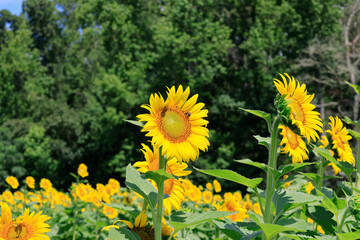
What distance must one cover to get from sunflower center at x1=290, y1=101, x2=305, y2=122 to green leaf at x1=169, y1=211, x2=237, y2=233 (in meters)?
0.44

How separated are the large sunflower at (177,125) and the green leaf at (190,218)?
0.58ft

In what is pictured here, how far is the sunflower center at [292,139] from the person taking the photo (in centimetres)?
159

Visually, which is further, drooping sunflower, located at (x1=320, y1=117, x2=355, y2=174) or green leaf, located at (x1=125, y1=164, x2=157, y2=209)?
drooping sunflower, located at (x1=320, y1=117, x2=355, y2=174)

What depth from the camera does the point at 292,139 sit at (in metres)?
1.60

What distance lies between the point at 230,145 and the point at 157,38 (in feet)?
19.1

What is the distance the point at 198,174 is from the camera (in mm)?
17562

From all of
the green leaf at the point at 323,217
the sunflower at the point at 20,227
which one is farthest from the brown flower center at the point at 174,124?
the green leaf at the point at 323,217

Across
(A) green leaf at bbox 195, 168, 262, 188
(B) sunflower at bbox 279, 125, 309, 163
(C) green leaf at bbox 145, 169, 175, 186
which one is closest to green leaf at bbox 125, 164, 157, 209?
(C) green leaf at bbox 145, 169, 175, 186

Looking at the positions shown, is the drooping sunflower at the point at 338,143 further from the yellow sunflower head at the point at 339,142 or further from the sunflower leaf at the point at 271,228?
the sunflower leaf at the point at 271,228

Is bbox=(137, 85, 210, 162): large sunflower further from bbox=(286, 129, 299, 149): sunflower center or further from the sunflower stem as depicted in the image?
bbox=(286, 129, 299, 149): sunflower center

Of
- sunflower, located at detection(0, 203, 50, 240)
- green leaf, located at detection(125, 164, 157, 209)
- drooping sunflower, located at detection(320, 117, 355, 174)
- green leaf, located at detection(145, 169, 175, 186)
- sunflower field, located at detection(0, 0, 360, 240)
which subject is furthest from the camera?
sunflower field, located at detection(0, 0, 360, 240)

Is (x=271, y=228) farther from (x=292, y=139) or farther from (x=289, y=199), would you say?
(x=292, y=139)

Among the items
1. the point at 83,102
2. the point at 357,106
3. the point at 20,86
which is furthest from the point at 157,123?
the point at 83,102

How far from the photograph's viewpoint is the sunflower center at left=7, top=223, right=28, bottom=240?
144 cm
